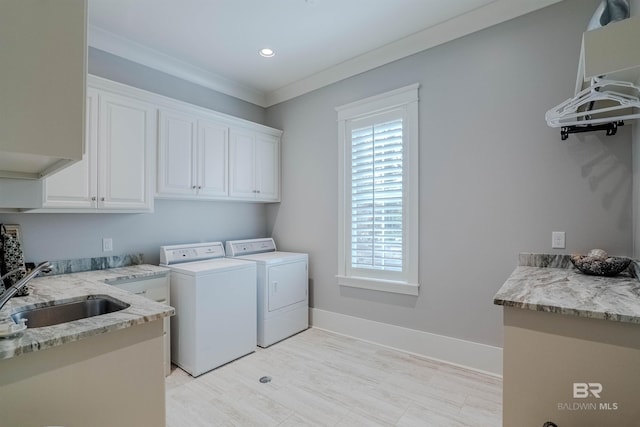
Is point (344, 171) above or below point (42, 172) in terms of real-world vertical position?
above

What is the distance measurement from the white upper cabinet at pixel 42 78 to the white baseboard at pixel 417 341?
2.85 m

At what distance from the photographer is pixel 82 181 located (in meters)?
2.38

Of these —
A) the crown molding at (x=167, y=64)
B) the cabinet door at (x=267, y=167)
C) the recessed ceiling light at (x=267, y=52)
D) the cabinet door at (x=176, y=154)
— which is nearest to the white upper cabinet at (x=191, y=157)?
the cabinet door at (x=176, y=154)

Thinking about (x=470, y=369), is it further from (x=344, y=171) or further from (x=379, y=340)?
(x=344, y=171)

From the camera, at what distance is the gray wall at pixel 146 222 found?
247 cm

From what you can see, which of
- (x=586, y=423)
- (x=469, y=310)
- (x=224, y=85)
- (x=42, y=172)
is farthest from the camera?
(x=224, y=85)

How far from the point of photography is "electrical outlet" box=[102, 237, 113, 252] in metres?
2.77

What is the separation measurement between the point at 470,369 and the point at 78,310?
9.26ft

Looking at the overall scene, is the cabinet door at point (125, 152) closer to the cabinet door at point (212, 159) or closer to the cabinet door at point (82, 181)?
the cabinet door at point (82, 181)

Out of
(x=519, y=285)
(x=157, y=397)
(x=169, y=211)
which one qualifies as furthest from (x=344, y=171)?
(x=157, y=397)

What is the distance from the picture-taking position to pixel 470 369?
8.45ft

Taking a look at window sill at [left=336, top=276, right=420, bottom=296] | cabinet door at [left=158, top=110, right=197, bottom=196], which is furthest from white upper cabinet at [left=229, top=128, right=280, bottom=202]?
window sill at [left=336, top=276, right=420, bottom=296]

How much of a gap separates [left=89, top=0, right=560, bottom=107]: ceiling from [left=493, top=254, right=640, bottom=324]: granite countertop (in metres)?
1.96

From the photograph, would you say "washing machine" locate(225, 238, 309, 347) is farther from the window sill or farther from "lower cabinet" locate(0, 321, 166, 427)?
"lower cabinet" locate(0, 321, 166, 427)
